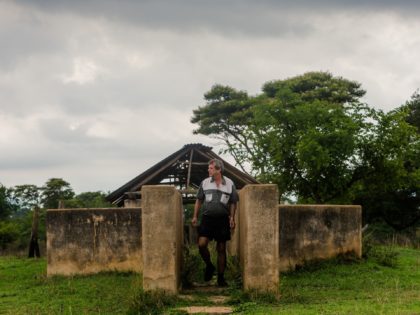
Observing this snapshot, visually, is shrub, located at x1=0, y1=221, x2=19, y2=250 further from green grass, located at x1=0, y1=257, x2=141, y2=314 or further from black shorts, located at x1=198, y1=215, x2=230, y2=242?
black shorts, located at x1=198, y1=215, x2=230, y2=242

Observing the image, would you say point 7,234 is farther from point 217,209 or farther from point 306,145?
point 217,209

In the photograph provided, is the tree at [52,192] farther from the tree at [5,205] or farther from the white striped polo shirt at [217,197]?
the white striped polo shirt at [217,197]

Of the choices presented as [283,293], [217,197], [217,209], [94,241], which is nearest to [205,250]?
[217,209]

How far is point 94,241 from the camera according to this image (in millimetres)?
12430

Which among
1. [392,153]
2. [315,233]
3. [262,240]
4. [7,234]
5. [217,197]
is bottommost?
[7,234]

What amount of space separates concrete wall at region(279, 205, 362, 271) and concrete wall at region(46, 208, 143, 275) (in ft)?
8.92

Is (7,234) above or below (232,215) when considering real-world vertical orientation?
below

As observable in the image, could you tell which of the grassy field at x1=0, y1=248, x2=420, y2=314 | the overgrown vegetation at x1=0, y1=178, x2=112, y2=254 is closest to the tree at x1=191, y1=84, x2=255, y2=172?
the overgrown vegetation at x1=0, y1=178, x2=112, y2=254

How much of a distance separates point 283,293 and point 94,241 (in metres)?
4.82

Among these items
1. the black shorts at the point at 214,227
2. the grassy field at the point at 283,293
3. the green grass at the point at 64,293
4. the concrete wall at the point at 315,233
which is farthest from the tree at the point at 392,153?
the black shorts at the point at 214,227

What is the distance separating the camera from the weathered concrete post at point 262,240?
28.0ft

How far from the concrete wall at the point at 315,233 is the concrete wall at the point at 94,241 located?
8.92 ft

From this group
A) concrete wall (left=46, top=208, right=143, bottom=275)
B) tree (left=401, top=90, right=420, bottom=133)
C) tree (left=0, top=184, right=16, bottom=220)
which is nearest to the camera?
concrete wall (left=46, top=208, right=143, bottom=275)

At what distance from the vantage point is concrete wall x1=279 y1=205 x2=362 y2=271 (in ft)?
39.2
